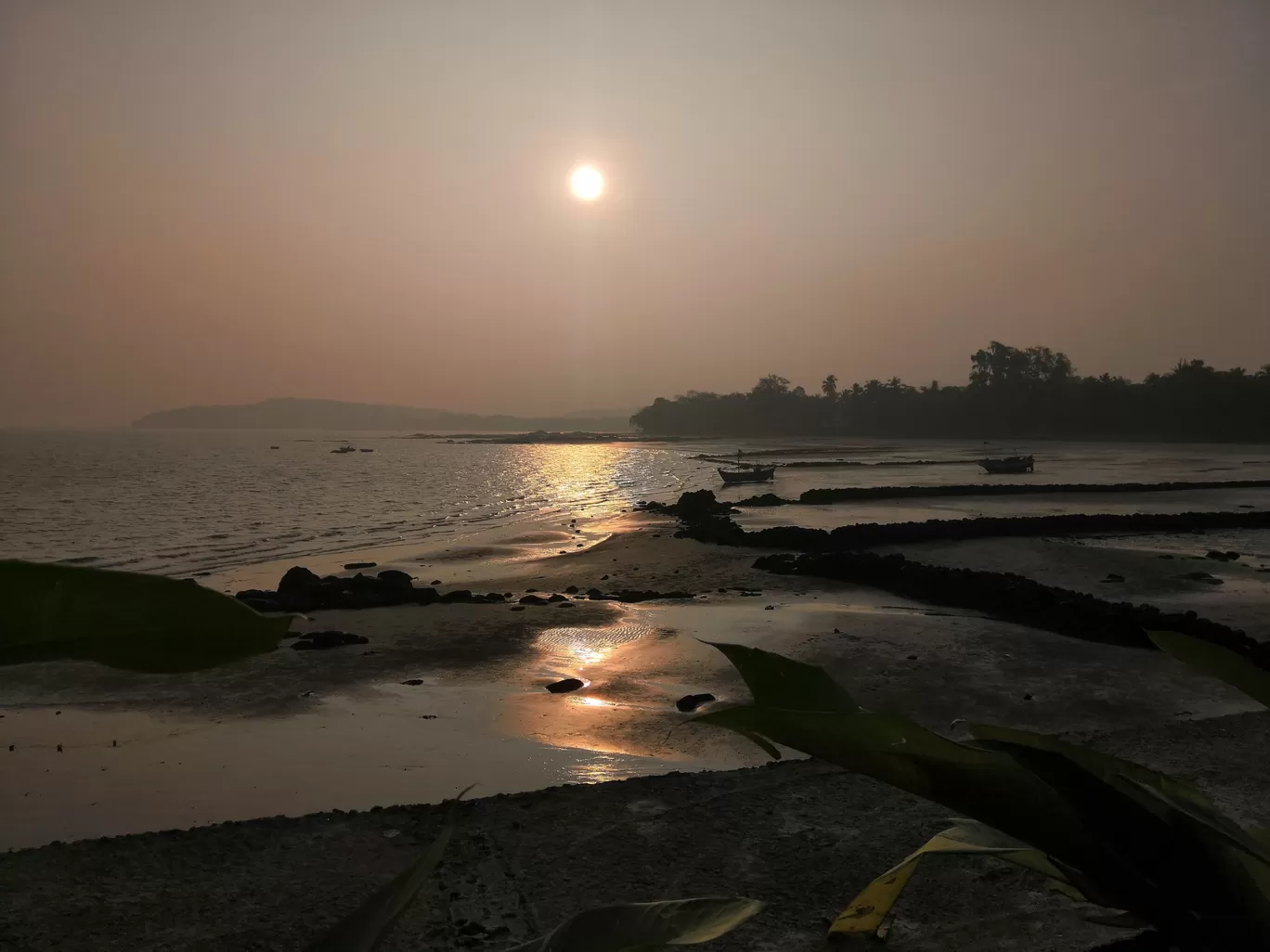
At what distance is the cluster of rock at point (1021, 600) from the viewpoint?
10.5 meters

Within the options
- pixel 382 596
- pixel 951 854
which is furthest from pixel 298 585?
pixel 951 854

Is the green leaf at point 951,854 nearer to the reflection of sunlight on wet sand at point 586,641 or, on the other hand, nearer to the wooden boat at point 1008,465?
the reflection of sunlight on wet sand at point 586,641

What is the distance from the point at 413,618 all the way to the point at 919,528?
14.3 metres

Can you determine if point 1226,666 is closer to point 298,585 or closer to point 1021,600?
point 1021,600

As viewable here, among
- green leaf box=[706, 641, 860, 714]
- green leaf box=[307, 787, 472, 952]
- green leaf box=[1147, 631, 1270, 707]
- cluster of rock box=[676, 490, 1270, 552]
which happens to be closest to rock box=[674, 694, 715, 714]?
green leaf box=[1147, 631, 1270, 707]

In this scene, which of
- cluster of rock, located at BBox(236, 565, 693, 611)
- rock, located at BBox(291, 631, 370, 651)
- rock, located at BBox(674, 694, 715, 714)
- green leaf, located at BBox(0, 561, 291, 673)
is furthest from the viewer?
cluster of rock, located at BBox(236, 565, 693, 611)

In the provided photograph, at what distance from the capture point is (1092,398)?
4638 inches

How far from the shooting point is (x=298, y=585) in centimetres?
1695

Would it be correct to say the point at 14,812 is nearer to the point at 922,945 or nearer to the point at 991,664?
the point at 922,945

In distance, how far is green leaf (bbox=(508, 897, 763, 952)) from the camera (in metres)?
0.65

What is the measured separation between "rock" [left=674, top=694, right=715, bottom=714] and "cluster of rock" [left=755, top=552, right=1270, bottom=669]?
13.8 ft

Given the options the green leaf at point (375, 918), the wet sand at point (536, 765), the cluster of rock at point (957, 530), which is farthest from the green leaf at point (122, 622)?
the cluster of rock at point (957, 530)

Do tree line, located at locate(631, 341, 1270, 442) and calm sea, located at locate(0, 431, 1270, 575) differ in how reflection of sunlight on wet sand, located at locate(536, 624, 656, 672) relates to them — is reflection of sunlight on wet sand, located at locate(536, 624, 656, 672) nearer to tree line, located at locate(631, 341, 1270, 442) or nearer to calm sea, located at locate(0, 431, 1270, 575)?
calm sea, located at locate(0, 431, 1270, 575)

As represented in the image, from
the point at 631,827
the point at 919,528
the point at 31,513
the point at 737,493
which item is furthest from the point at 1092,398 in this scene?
the point at 631,827
